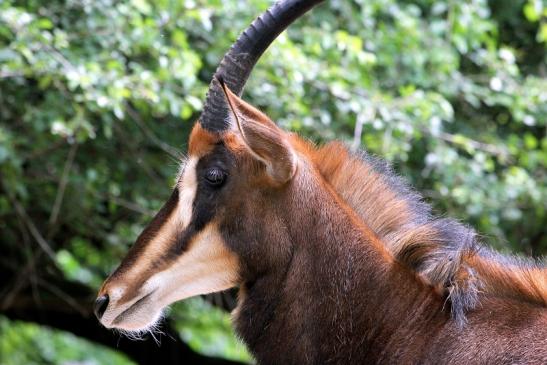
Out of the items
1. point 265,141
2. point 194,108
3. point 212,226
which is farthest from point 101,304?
point 194,108

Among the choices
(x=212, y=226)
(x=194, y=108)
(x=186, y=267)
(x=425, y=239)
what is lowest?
(x=194, y=108)

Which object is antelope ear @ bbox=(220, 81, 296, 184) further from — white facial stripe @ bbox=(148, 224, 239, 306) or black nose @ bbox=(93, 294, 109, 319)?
black nose @ bbox=(93, 294, 109, 319)

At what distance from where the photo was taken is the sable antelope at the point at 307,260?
447cm

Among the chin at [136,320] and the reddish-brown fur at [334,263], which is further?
the chin at [136,320]

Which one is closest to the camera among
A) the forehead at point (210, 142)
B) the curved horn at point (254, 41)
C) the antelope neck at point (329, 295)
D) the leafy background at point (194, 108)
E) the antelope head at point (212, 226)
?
the antelope neck at point (329, 295)

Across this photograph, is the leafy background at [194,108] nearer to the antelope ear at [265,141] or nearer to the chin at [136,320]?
the chin at [136,320]

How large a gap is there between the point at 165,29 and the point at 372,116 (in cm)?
172

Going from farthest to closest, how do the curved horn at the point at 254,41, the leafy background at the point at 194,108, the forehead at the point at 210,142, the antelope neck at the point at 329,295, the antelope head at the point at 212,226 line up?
1. the leafy background at the point at 194,108
2. the curved horn at the point at 254,41
3. the forehead at the point at 210,142
4. the antelope head at the point at 212,226
5. the antelope neck at the point at 329,295

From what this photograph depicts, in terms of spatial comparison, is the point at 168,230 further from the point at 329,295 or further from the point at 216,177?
the point at 329,295

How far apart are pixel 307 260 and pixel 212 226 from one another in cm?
44

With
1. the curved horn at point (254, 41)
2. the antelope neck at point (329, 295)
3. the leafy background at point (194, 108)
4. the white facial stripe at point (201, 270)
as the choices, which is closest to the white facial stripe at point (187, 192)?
the white facial stripe at point (201, 270)

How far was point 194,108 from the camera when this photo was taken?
768 centimetres

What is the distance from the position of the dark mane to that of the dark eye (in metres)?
0.46

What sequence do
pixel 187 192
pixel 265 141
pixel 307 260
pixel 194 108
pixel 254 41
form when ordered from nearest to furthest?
pixel 265 141, pixel 307 260, pixel 187 192, pixel 254 41, pixel 194 108
